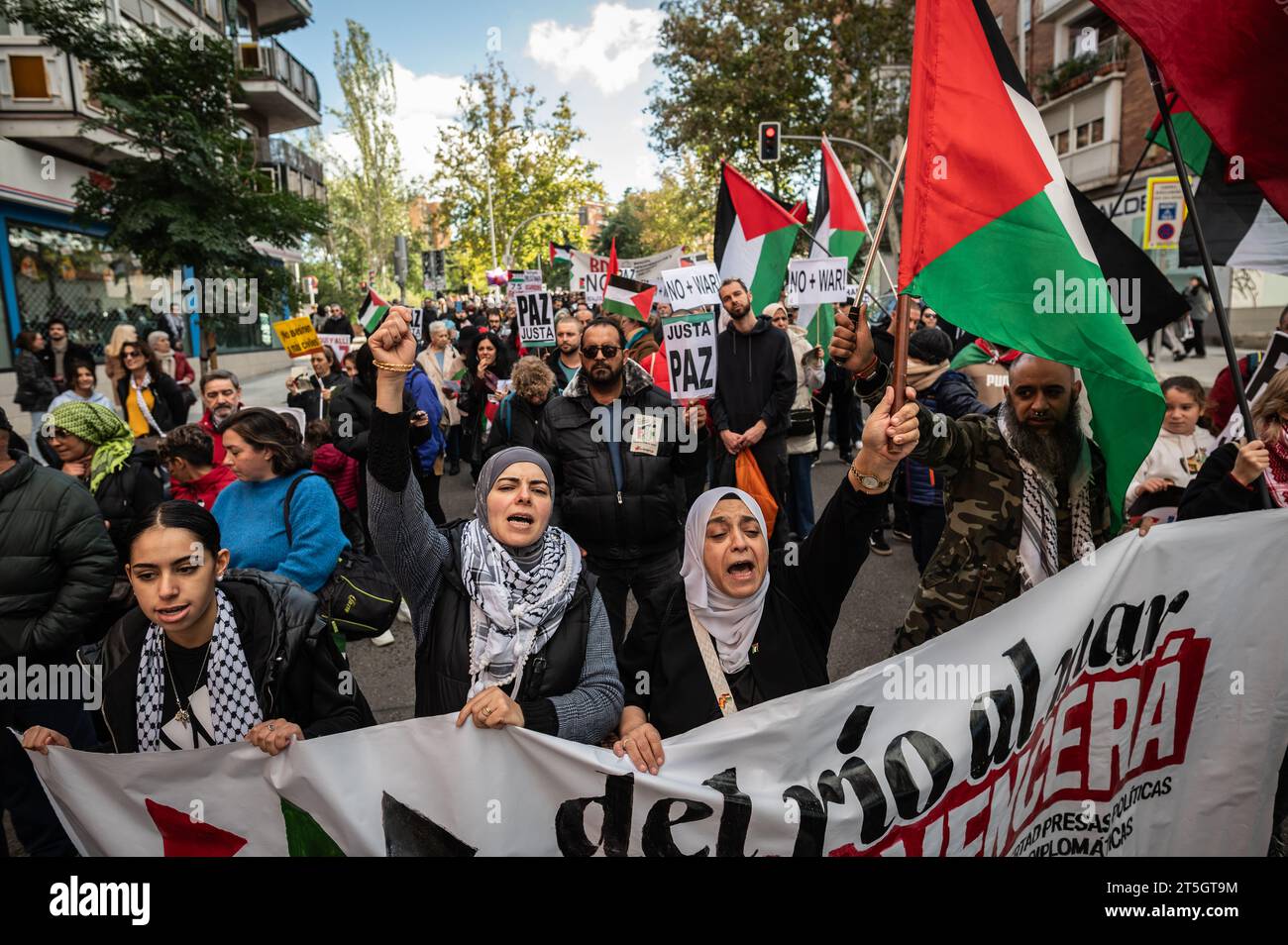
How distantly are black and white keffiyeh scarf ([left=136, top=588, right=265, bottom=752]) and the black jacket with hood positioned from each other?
3.97 metres

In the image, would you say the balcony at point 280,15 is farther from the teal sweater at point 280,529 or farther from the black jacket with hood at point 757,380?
the teal sweater at point 280,529

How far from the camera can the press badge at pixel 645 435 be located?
3.85 m

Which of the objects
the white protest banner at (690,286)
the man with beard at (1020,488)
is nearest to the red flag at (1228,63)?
the man with beard at (1020,488)

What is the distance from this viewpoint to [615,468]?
3846 mm

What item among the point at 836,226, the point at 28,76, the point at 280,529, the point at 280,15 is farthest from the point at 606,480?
the point at 280,15

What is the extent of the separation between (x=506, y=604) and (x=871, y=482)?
1.07m

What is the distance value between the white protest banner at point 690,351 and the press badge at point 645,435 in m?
1.47

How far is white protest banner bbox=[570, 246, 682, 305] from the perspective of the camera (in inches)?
400

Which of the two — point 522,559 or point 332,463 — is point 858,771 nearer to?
point 522,559

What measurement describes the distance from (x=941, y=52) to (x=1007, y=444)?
1237 millimetres

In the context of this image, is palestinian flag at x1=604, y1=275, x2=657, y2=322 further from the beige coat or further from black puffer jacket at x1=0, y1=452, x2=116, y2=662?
black puffer jacket at x1=0, y1=452, x2=116, y2=662

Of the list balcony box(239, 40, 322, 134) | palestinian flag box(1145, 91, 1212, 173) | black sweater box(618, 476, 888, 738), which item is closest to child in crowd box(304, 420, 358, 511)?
black sweater box(618, 476, 888, 738)

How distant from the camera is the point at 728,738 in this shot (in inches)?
81.3
